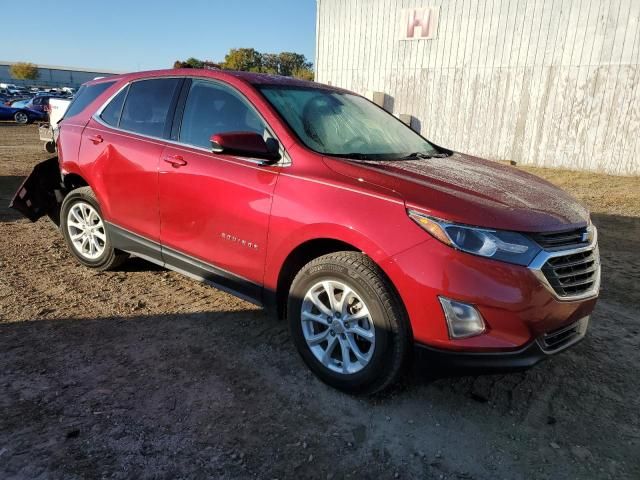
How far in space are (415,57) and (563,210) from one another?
13.5 m

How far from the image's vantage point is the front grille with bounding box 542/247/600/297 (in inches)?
97.3

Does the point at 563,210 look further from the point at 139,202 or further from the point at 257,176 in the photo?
the point at 139,202

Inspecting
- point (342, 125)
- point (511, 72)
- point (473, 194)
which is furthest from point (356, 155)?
point (511, 72)

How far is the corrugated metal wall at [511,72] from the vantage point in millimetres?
12062

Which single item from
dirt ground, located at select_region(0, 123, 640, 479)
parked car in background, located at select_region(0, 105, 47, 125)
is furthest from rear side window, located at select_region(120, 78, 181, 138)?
parked car in background, located at select_region(0, 105, 47, 125)

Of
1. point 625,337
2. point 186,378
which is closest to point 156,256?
point 186,378

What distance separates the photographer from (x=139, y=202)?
3883mm

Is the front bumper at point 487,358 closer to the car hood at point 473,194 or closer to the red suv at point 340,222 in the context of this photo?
the red suv at point 340,222

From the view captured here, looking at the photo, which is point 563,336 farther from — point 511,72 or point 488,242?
point 511,72

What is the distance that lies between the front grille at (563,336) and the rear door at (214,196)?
5.59 feet

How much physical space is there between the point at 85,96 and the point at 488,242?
4153 millimetres

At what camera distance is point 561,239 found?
2.57 m

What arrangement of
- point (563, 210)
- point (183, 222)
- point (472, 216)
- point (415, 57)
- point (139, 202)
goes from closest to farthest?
point (472, 216), point (563, 210), point (183, 222), point (139, 202), point (415, 57)

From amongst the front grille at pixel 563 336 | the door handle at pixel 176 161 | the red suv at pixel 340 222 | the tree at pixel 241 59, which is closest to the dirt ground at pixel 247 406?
the red suv at pixel 340 222
